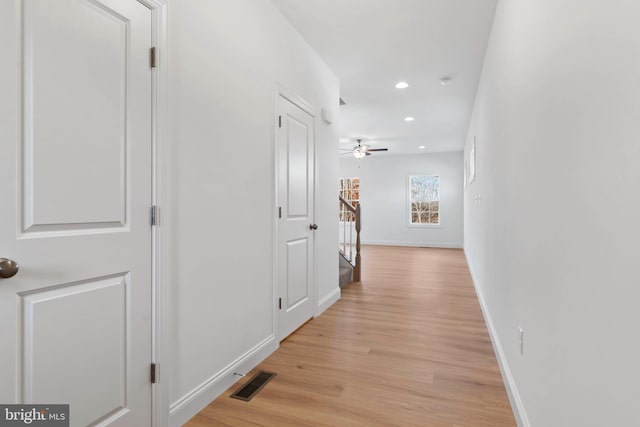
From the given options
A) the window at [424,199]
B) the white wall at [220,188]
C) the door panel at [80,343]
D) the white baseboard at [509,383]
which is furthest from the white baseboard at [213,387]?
the window at [424,199]

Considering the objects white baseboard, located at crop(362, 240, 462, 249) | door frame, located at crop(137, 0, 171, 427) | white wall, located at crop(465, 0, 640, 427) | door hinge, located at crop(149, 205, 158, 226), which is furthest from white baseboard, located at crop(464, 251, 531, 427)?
white baseboard, located at crop(362, 240, 462, 249)

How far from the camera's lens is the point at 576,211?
1.10 m

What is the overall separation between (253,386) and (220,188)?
1.23 meters

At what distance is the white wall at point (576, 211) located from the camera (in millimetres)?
807

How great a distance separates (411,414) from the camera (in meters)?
1.94

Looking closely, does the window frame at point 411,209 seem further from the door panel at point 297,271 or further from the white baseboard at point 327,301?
the door panel at point 297,271

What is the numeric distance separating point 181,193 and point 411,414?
167cm

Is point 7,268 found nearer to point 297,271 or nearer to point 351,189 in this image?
point 297,271

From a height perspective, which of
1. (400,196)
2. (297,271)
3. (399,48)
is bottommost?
(297,271)

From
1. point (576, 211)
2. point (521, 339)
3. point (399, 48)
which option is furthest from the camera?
point (399, 48)

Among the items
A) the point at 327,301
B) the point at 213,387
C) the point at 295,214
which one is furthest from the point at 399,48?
the point at 213,387

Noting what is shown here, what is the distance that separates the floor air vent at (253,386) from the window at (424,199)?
28.3 feet

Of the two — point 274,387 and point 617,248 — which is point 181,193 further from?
point 617,248

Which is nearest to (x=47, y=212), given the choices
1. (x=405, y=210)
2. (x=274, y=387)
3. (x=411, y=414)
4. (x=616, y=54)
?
(x=274, y=387)
